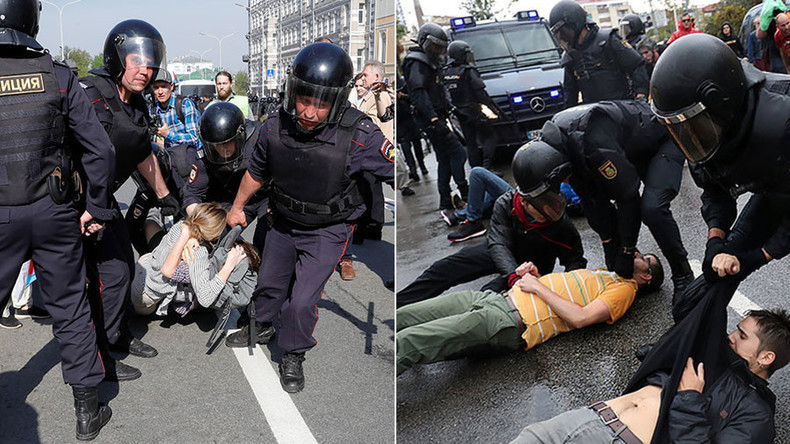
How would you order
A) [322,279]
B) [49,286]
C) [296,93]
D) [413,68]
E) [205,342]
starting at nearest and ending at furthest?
[49,286]
[296,93]
[322,279]
[205,342]
[413,68]

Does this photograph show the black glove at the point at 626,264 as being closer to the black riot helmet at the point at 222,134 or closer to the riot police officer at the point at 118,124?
the black riot helmet at the point at 222,134

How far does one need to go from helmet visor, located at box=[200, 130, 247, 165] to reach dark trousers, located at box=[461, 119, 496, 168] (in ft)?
11.5

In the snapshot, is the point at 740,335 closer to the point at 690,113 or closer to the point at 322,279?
the point at 690,113

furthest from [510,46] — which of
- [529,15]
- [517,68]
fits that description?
[529,15]

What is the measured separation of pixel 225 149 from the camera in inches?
170

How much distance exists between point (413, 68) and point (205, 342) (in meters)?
3.65

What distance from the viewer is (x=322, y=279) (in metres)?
3.66

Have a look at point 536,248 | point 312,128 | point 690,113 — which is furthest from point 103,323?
point 690,113

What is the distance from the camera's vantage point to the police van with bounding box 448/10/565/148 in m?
8.96

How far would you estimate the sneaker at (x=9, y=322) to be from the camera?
14.3ft

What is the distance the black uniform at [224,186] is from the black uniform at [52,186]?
1198mm

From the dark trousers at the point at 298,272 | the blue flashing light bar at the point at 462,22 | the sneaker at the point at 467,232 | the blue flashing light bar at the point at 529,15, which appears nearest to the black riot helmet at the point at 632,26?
the blue flashing light bar at the point at 529,15

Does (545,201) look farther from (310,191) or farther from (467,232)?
(467,232)

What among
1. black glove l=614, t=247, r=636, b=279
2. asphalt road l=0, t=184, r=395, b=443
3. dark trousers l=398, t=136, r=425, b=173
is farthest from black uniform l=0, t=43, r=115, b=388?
dark trousers l=398, t=136, r=425, b=173
